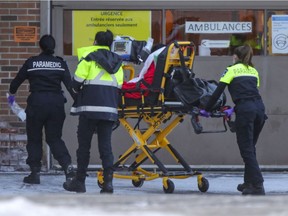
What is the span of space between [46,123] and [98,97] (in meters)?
1.36

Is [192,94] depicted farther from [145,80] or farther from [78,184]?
[78,184]

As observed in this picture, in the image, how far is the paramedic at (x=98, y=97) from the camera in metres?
7.30

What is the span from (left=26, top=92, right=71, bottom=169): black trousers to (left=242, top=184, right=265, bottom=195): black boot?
215 cm

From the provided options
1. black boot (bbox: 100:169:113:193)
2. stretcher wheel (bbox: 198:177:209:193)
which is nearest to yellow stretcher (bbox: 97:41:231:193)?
stretcher wheel (bbox: 198:177:209:193)

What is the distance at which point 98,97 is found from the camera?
7.30m

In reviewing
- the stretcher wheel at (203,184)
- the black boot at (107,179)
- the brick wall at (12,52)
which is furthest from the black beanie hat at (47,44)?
the stretcher wheel at (203,184)

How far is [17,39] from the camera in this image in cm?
959

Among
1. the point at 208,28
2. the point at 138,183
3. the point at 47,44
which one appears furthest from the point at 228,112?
the point at 208,28

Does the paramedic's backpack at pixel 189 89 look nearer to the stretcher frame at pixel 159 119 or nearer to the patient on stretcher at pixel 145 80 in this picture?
the stretcher frame at pixel 159 119

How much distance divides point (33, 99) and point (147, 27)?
2296mm

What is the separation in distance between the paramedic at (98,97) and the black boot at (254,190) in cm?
150

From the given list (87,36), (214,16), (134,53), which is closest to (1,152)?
(87,36)

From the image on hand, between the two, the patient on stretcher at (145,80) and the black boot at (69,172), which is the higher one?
the patient on stretcher at (145,80)

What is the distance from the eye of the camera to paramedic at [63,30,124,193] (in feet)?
23.9
